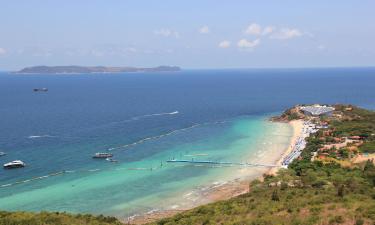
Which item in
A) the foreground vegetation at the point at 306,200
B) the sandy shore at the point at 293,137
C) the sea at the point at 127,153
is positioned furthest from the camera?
the sandy shore at the point at 293,137

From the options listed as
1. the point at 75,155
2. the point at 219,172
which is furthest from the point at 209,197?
the point at 75,155

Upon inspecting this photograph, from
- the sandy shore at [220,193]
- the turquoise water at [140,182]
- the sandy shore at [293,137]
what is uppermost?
the sandy shore at [293,137]

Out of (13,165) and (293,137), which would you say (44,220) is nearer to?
(13,165)

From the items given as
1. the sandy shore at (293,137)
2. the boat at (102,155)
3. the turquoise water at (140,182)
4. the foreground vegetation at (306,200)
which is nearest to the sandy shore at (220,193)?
the sandy shore at (293,137)

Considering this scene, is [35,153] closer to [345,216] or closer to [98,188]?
[98,188]

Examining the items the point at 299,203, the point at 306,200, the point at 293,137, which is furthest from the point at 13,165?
the point at 293,137

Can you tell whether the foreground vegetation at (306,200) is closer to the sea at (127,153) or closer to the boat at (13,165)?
the sea at (127,153)

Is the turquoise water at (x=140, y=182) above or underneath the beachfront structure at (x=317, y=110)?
underneath
